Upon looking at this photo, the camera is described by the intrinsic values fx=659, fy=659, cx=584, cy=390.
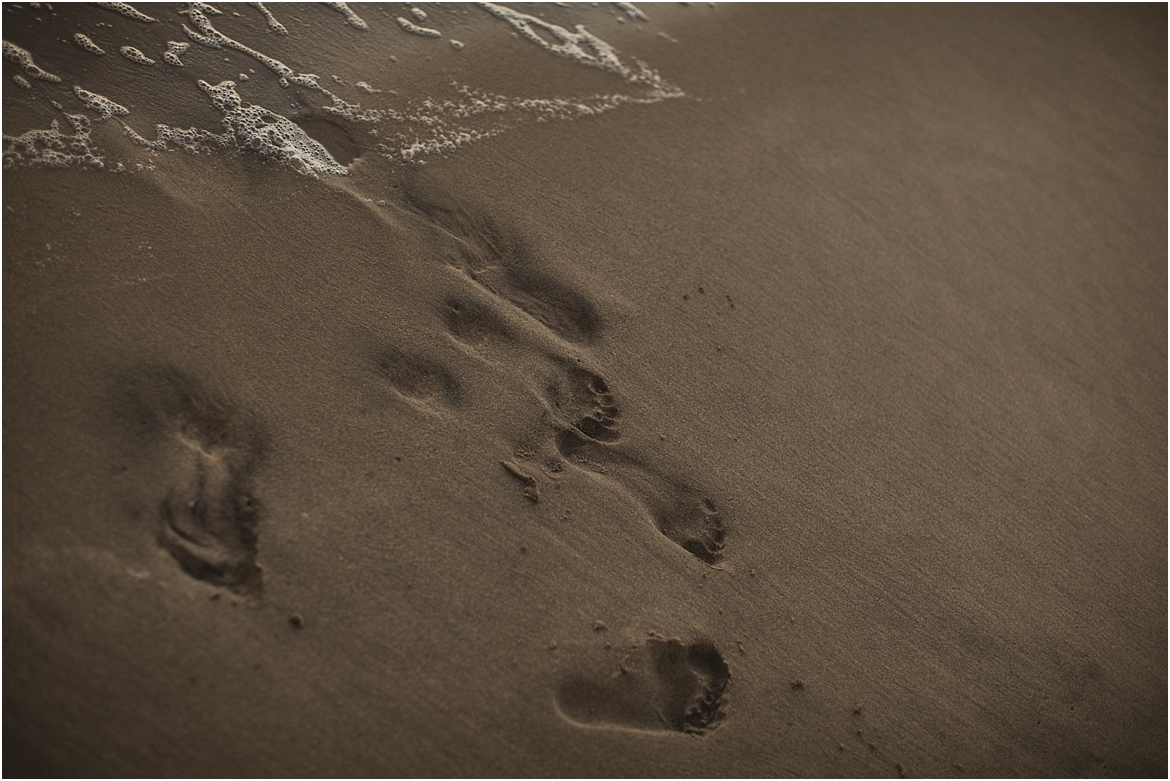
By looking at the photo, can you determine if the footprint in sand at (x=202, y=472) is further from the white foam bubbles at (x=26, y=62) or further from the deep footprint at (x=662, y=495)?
the white foam bubbles at (x=26, y=62)

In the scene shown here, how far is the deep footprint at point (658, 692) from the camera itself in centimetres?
163

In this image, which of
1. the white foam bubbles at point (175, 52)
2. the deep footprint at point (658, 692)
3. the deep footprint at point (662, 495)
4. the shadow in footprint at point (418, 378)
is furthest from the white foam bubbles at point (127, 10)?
the deep footprint at point (658, 692)

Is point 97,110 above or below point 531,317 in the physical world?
below

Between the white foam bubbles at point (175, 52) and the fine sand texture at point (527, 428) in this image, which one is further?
the white foam bubbles at point (175, 52)

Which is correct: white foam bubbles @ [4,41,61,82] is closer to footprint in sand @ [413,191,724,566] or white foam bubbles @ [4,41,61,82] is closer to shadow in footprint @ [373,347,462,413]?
footprint in sand @ [413,191,724,566]

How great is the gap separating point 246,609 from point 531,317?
1.13 meters

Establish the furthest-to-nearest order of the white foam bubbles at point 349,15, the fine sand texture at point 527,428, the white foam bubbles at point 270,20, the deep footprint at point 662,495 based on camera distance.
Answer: the white foam bubbles at point 349,15 < the white foam bubbles at point 270,20 < the deep footprint at point 662,495 < the fine sand texture at point 527,428

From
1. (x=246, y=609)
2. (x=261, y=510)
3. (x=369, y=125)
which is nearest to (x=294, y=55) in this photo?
(x=369, y=125)

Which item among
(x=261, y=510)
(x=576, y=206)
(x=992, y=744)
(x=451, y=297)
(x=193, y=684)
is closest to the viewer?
(x=193, y=684)

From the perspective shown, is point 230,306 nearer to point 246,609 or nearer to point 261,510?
point 261,510

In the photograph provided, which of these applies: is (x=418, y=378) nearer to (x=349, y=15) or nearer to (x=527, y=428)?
→ (x=527, y=428)

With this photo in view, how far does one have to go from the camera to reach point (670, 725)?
1.67 meters

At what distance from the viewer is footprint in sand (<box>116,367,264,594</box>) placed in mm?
1570

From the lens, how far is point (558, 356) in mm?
2062
